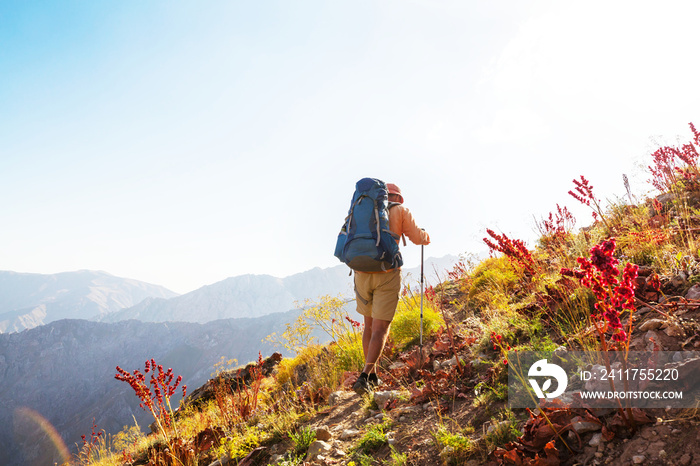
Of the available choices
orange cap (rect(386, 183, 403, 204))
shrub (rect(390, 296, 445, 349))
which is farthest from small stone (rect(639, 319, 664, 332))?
shrub (rect(390, 296, 445, 349))

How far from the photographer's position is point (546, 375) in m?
2.40

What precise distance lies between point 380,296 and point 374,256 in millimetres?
545

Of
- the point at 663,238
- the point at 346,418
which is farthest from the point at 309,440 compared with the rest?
the point at 663,238

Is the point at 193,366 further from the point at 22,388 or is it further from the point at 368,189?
the point at 368,189

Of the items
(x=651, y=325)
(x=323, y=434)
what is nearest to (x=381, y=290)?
(x=323, y=434)

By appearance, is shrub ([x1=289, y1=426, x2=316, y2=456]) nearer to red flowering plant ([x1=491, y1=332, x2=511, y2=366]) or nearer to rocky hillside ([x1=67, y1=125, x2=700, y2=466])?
rocky hillside ([x1=67, y1=125, x2=700, y2=466])

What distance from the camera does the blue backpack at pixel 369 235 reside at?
→ 12.5 feet

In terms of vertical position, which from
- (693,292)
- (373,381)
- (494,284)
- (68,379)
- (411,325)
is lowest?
(68,379)

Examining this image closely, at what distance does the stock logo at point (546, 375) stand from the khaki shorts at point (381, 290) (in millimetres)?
1626

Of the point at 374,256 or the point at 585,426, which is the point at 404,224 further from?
the point at 585,426

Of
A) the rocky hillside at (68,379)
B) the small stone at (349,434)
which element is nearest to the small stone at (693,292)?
the small stone at (349,434)

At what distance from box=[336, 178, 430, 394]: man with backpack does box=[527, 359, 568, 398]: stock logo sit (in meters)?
1.68

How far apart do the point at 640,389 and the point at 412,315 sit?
4007mm

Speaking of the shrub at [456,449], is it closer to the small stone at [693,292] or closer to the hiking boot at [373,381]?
the hiking boot at [373,381]
